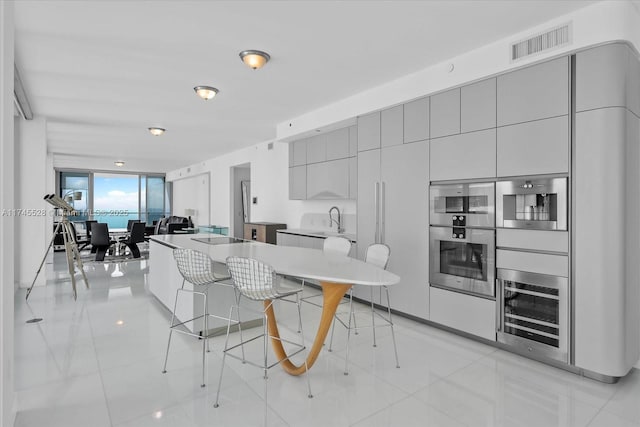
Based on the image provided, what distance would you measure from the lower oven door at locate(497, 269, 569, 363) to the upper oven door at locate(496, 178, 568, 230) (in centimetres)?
44

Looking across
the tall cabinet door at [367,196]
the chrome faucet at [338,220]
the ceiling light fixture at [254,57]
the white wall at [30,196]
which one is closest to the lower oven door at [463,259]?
the tall cabinet door at [367,196]

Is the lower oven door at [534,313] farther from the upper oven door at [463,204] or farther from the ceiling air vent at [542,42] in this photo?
the ceiling air vent at [542,42]

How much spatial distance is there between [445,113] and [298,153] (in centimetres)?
326

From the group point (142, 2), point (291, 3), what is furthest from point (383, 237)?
point (142, 2)

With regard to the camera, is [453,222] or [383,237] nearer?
[453,222]

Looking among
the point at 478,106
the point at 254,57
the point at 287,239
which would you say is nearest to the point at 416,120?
the point at 478,106

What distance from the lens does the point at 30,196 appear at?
565 centimetres

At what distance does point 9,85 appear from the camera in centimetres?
192

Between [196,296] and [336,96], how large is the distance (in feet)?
10.4

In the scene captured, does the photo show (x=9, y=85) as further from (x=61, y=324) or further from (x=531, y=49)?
(x=531, y=49)

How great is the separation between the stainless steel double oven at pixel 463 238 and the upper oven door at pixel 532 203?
0.35ft

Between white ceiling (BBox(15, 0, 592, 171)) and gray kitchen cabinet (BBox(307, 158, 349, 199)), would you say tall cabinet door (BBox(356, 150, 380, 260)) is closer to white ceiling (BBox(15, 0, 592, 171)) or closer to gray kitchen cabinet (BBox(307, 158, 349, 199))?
gray kitchen cabinet (BBox(307, 158, 349, 199))

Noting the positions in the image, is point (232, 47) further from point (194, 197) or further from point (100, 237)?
point (194, 197)

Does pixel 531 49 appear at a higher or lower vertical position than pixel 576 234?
higher
